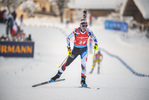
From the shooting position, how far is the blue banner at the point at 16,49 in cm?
974

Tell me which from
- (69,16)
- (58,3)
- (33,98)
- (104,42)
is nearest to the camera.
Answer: (33,98)

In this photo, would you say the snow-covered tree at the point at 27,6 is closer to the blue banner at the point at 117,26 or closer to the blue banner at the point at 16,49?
the blue banner at the point at 117,26

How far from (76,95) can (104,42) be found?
1540 cm

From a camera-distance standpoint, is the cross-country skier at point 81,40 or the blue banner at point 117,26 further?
the blue banner at point 117,26

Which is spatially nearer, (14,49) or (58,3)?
(14,49)

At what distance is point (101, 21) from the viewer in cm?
3344

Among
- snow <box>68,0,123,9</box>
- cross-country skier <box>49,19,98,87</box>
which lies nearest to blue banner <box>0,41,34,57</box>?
cross-country skier <box>49,19,98,87</box>

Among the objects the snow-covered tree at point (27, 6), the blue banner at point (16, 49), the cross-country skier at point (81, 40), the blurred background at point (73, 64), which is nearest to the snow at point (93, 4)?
the blurred background at point (73, 64)

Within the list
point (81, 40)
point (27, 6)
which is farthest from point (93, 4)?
point (81, 40)

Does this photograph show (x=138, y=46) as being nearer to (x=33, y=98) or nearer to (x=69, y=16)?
(x=33, y=98)

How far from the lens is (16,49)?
9.95 metres

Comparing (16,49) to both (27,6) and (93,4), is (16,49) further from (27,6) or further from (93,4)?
(93,4)

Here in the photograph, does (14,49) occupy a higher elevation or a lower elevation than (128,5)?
lower

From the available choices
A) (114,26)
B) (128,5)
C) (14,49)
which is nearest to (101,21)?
(114,26)
